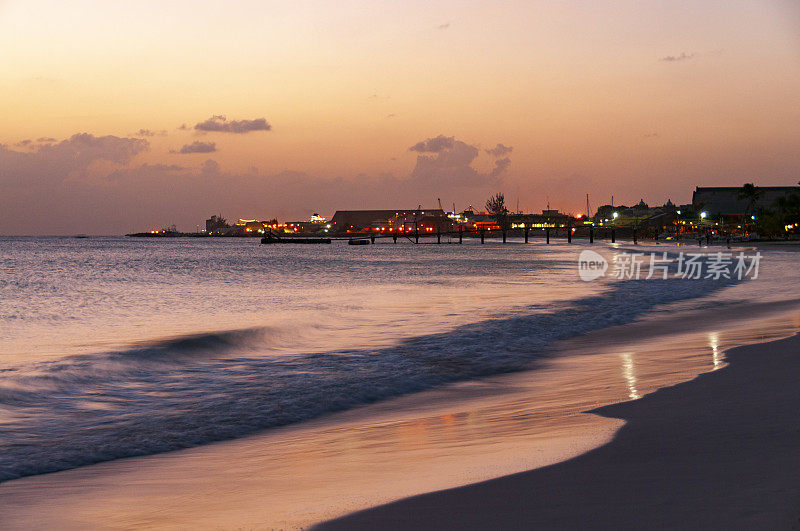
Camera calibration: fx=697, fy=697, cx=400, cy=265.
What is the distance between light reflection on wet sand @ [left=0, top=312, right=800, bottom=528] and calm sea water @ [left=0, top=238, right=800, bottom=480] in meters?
0.80

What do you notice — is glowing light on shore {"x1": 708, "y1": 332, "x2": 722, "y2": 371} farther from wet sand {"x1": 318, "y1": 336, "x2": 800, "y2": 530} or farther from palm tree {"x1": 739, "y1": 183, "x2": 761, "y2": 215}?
palm tree {"x1": 739, "y1": 183, "x2": 761, "y2": 215}

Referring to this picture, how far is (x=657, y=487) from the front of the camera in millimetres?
4254

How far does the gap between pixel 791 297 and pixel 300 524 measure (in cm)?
2308

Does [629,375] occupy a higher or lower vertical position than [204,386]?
higher

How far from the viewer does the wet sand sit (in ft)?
12.1

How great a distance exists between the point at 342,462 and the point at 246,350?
10.4 metres

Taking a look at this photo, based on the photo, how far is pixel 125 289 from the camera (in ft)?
131

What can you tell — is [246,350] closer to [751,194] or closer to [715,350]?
[715,350]

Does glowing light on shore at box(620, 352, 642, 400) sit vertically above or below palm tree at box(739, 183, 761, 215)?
below

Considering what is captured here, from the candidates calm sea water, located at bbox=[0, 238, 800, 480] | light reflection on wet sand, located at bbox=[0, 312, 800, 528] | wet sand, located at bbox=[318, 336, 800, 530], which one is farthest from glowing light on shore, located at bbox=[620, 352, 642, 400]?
calm sea water, located at bbox=[0, 238, 800, 480]

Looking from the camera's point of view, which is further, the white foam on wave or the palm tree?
the palm tree

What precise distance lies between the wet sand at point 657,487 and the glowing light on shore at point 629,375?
143 centimetres

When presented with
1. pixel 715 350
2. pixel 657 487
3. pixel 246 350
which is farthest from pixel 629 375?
pixel 246 350

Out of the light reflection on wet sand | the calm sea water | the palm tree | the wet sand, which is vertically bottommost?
the calm sea water
